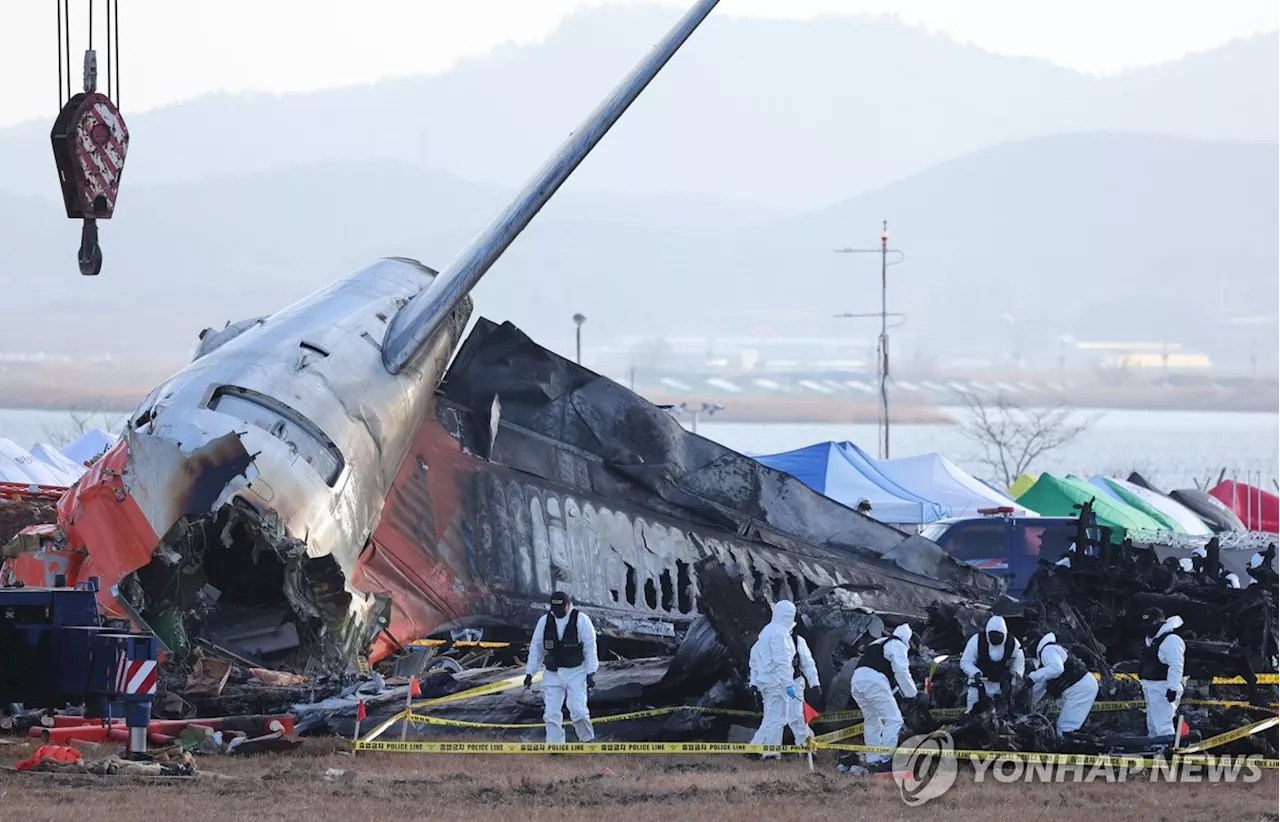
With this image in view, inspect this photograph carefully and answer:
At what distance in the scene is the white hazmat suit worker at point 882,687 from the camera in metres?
16.7

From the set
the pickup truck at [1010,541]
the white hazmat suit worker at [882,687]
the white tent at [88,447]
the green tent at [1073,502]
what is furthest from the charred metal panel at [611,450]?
the white tent at [88,447]

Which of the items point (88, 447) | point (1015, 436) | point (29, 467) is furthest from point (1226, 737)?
point (1015, 436)

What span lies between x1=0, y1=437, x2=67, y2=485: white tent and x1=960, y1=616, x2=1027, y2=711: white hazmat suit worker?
2475 cm

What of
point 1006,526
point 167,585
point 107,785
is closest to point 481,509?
point 167,585

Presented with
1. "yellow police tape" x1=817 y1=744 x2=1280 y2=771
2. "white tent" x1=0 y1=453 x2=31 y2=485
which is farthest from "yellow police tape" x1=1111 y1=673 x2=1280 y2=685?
"white tent" x1=0 y1=453 x2=31 y2=485

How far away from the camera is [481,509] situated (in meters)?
23.8

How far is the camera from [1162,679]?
17125mm

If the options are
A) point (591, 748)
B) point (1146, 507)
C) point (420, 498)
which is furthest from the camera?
point (1146, 507)

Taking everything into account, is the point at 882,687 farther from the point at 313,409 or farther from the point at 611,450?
the point at 611,450

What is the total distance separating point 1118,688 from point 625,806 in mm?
7554

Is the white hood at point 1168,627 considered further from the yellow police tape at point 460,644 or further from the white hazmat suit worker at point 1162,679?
the yellow police tape at point 460,644

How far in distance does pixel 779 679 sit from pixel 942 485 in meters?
27.4

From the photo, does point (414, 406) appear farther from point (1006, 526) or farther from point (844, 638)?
point (1006, 526)

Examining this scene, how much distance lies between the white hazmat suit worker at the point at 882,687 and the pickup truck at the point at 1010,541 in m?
17.7
